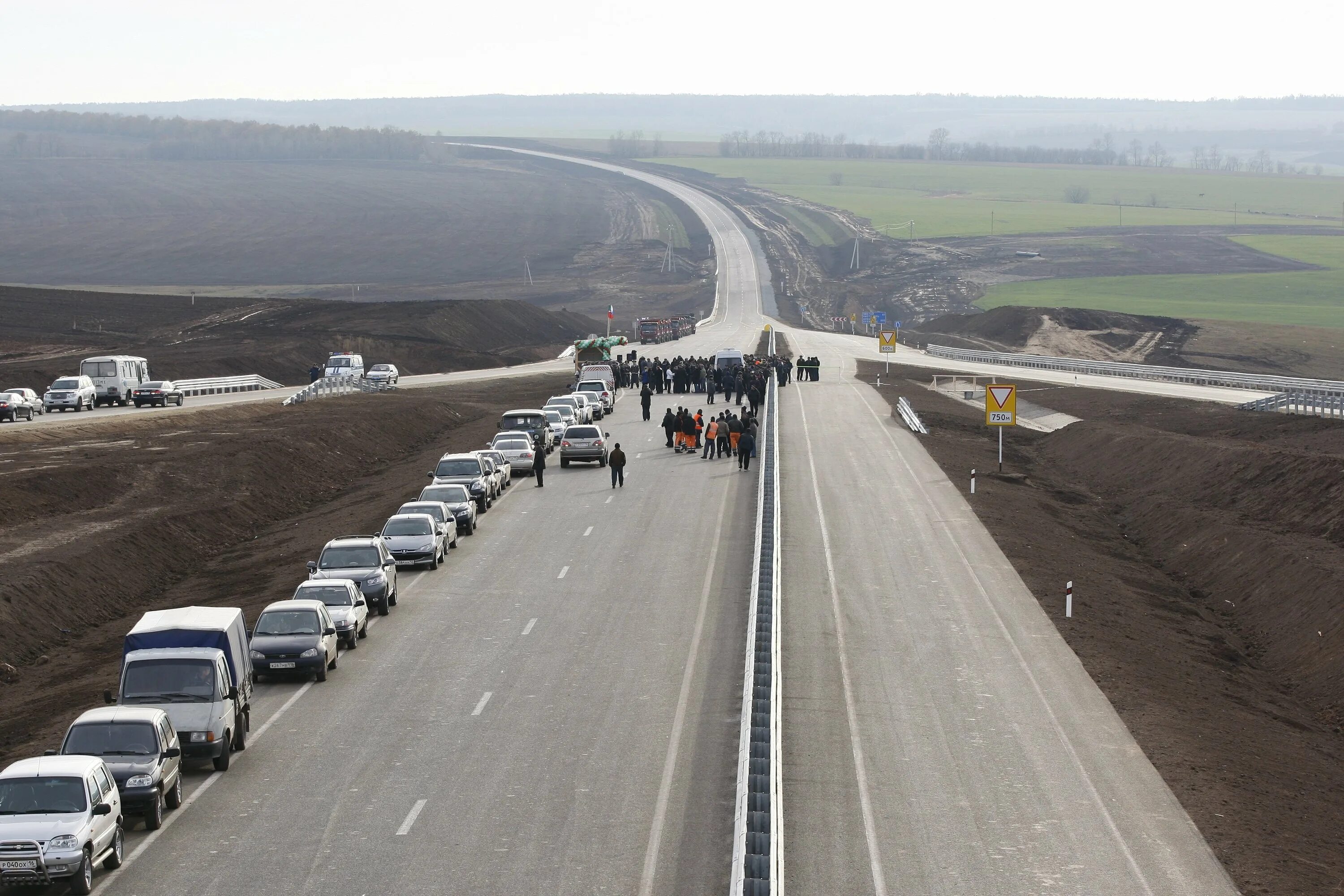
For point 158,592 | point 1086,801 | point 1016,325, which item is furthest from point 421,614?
point 1016,325

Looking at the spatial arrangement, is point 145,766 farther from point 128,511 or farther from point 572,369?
point 572,369

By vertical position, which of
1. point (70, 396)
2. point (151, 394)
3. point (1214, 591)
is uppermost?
point (70, 396)

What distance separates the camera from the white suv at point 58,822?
54.7ft

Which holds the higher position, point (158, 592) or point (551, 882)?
point (551, 882)

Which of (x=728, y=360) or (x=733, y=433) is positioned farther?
(x=728, y=360)

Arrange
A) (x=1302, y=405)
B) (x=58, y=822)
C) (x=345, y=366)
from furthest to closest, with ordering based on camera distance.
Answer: (x=345, y=366) → (x=1302, y=405) → (x=58, y=822)

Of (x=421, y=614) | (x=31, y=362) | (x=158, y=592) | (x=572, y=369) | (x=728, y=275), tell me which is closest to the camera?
(x=421, y=614)

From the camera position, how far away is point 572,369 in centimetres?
9431

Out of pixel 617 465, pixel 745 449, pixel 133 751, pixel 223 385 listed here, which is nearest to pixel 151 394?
pixel 223 385

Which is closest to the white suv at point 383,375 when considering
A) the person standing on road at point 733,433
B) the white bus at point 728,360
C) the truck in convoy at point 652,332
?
the white bus at point 728,360

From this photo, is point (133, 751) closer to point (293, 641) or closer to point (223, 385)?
point (293, 641)

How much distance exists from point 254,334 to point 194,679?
84.9 metres

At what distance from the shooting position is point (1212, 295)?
497 ft

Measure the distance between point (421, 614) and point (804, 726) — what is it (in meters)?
10.4
